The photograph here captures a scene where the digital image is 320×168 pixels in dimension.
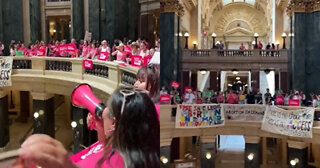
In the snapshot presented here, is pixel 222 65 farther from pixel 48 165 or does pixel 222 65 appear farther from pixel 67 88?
pixel 48 165

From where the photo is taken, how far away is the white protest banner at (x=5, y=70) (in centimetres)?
112

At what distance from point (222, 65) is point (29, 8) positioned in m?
3.99

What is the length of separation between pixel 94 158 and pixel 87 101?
13cm

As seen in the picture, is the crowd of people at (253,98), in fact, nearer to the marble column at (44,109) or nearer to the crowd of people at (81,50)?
the crowd of people at (81,50)

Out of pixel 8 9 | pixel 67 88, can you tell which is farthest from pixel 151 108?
pixel 8 9

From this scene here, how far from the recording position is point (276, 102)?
13.4 feet

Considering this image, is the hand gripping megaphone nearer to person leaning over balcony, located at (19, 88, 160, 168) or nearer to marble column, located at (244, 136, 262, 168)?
person leaning over balcony, located at (19, 88, 160, 168)

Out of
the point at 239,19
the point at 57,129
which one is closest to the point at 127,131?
the point at 57,129

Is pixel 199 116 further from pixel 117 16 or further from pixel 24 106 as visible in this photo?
pixel 24 106

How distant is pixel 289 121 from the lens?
12.1 ft

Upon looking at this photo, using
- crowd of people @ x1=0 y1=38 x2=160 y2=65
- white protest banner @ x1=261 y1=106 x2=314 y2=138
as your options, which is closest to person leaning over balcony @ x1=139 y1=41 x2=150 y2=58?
crowd of people @ x1=0 y1=38 x2=160 y2=65

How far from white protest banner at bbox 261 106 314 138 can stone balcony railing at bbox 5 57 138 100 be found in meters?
2.74

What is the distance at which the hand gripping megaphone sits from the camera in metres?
0.80

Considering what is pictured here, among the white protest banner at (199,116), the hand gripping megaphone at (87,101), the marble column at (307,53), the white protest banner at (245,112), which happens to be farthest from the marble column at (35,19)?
the marble column at (307,53)
